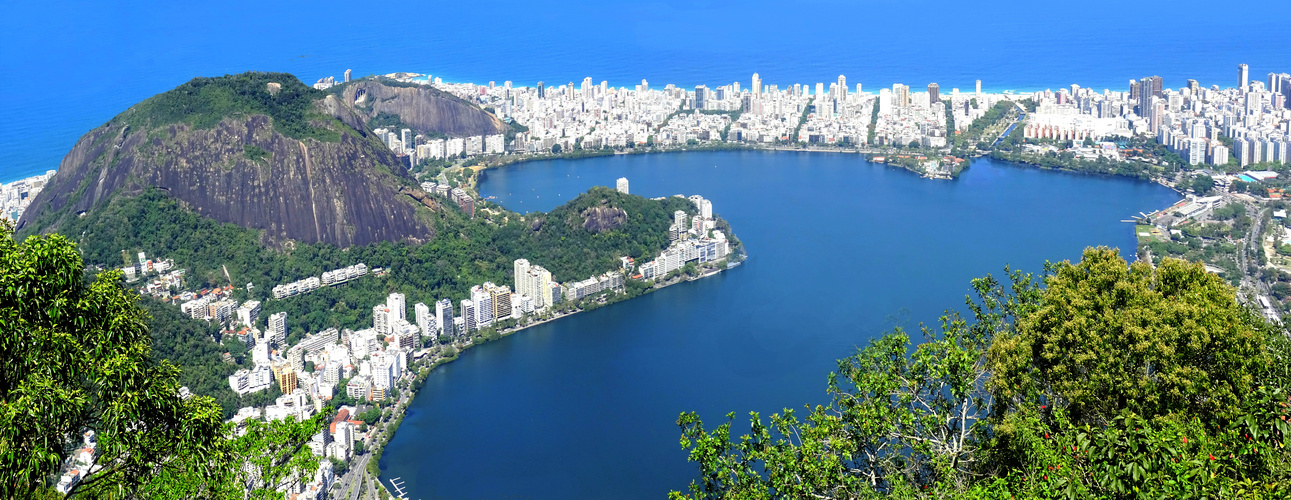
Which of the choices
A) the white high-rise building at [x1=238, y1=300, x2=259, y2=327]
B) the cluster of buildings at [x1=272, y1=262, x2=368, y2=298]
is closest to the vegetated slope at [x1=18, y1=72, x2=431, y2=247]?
the cluster of buildings at [x1=272, y1=262, x2=368, y2=298]

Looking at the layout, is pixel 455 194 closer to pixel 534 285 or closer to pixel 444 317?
pixel 534 285

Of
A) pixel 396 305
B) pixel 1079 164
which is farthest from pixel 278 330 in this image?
pixel 1079 164

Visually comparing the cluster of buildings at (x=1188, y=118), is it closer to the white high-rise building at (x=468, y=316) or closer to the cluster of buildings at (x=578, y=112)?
the cluster of buildings at (x=578, y=112)

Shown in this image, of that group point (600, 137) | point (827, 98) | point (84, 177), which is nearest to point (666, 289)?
point (84, 177)

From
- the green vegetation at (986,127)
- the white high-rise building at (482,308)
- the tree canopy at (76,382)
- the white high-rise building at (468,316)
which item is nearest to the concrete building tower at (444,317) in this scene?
the white high-rise building at (468,316)

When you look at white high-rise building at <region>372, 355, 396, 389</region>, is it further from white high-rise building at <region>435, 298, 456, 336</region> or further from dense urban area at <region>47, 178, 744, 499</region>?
white high-rise building at <region>435, 298, 456, 336</region>
